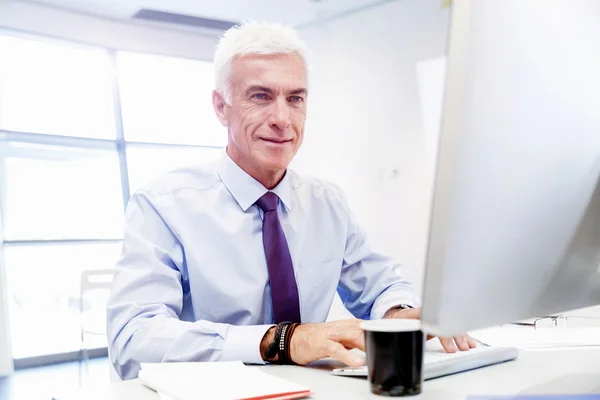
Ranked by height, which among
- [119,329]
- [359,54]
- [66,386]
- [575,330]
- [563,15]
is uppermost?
[359,54]

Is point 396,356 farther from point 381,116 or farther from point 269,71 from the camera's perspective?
point 381,116

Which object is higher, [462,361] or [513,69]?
[513,69]

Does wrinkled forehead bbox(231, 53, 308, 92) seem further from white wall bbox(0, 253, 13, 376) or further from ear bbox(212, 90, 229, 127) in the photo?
white wall bbox(0, 253, 13, 376)

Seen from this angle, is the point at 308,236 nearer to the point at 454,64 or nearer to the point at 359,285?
the point at 359,285

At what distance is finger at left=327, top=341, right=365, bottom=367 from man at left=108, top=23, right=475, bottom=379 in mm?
56

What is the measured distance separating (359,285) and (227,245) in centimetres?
43

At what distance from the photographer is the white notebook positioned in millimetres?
751

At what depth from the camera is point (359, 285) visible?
5.49 feet

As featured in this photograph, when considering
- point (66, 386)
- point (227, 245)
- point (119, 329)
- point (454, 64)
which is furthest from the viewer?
point (66, 386)

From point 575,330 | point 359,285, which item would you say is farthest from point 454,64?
point 359,285

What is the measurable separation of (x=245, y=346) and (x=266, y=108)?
763mm

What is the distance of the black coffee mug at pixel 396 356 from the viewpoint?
718mm

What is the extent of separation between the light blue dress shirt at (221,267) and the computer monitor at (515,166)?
1.80ft

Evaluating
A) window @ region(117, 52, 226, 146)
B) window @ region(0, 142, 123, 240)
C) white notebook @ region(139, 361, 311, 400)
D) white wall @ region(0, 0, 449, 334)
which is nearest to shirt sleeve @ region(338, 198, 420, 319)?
white notebook @ region(139, 361, 311, 400)
